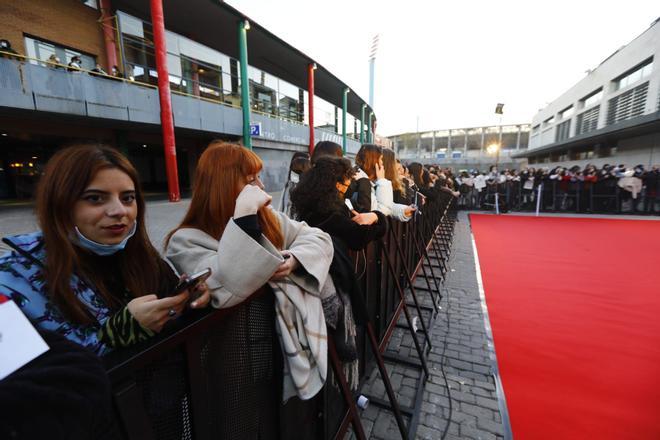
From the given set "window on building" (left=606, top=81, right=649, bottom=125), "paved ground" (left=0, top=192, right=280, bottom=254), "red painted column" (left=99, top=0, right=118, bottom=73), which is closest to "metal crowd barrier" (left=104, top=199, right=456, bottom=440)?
"paved ground" (left=0, top=192, right=280, bottom=254)

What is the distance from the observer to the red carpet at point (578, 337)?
2396mm

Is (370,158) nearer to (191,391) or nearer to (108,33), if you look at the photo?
(191,391)

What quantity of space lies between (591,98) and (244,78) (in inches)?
1061

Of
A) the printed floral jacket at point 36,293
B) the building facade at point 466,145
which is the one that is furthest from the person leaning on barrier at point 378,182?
the building facade at point 466,145

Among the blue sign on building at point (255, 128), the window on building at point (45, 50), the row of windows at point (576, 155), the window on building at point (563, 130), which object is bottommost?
the row of windows at point (576, 155)

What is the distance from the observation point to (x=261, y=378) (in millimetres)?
1333

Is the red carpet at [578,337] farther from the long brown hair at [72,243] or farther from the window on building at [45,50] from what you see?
the window on building at [45,50]

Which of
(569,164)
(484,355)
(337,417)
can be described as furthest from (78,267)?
(569,164)

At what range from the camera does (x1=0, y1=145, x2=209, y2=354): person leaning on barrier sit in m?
0.96

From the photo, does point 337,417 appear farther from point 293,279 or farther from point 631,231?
point 631,231

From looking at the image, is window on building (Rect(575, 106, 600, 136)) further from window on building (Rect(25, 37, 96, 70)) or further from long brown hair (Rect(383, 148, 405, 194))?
window on building (Rect(25, 37, 96, 70))

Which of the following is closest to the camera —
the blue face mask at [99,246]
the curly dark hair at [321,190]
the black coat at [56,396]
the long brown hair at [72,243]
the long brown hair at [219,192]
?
the black coat at [56,396]

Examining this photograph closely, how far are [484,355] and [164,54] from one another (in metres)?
13.5

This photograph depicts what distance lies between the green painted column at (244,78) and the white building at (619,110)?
17.7m
